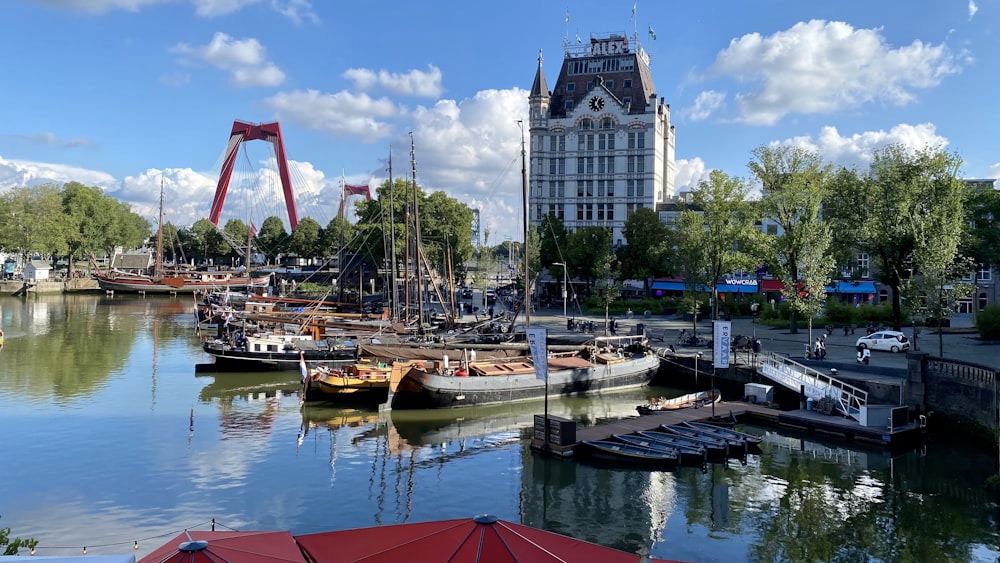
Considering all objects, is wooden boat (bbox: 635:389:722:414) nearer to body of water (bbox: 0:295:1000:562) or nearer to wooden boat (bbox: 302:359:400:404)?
body of water (bbox: 0:295:1000:562)

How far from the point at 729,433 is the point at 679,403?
5.60 meters

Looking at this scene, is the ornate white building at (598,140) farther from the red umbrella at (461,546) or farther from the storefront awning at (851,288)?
the red umbrella at (461,546)

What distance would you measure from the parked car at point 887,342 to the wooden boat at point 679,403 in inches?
494

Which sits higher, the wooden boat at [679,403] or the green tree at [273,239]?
the green tree at [273,239]

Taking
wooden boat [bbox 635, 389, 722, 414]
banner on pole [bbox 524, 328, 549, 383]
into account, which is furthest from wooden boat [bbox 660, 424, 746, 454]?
banner on pole [bbox 524, 328, 549, 383]

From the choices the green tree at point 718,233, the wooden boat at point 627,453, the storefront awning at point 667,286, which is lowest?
the wooden boat at point 627,453

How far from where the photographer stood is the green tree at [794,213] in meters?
43.7

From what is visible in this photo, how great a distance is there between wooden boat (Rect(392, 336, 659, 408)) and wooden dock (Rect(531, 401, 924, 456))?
699cm

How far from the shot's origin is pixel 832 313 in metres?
53.7

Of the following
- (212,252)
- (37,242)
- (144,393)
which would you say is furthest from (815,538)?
(212,252)

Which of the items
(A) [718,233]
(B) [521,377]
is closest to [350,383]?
(B) [521,377]

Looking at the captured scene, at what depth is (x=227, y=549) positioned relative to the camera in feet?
34.2

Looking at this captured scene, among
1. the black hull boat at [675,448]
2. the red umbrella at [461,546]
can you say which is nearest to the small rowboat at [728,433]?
the black hull boat at [675,448]

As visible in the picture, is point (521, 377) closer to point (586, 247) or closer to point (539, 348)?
point (539, 348)
